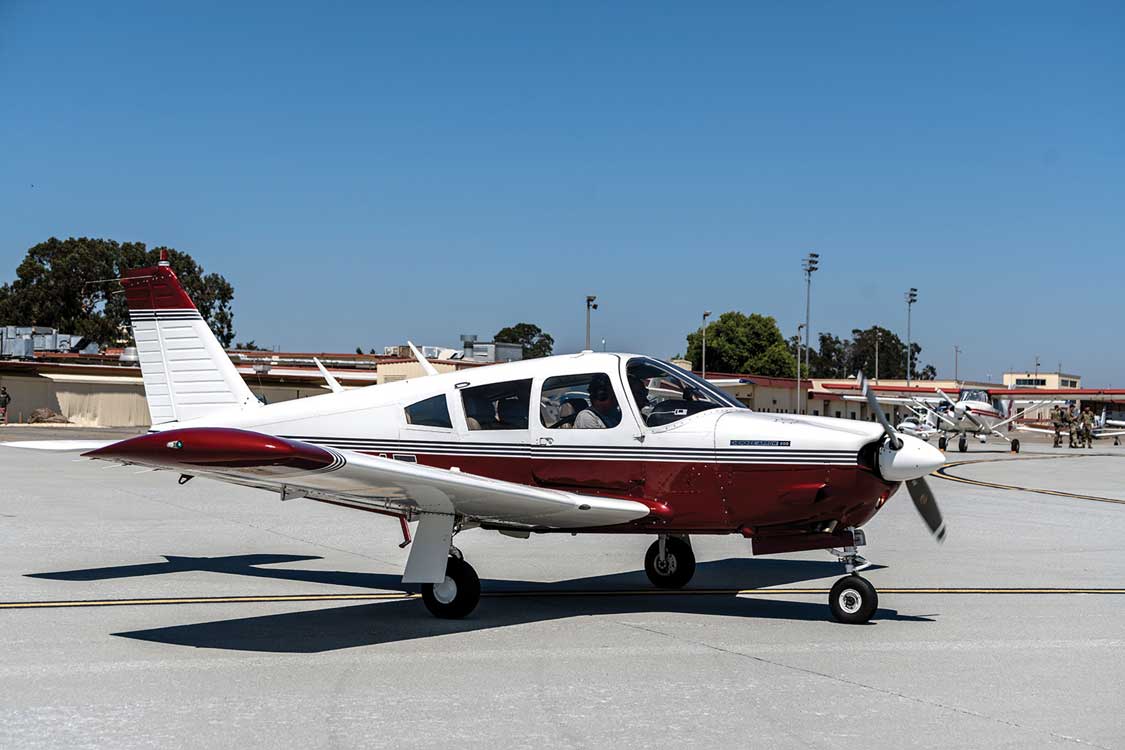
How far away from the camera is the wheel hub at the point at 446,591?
8.46m

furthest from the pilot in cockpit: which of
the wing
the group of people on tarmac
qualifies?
the group of people on tarmac

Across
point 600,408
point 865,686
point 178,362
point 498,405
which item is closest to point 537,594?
point 498,405

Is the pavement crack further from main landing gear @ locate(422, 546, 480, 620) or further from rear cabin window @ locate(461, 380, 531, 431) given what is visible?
rear cabin window @ locate(461, 380, 531, 431)

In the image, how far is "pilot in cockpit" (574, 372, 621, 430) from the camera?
886 centimetres

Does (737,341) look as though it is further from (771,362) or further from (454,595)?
(454,595)

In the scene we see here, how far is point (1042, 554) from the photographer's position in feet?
42.4

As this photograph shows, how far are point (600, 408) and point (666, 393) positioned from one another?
1.92ft

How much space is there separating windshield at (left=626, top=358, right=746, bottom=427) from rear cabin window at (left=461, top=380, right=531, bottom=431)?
37.5 inches

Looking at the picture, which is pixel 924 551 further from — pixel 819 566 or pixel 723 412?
pixel 723 412

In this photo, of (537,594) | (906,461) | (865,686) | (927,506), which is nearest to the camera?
(865,686)

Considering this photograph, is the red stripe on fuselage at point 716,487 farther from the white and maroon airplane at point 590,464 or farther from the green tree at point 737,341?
the green tree at point 737,341

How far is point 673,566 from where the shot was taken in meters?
10.1

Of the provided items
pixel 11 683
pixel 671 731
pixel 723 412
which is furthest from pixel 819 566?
pixel 11 683

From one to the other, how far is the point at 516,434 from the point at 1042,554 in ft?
24.9
